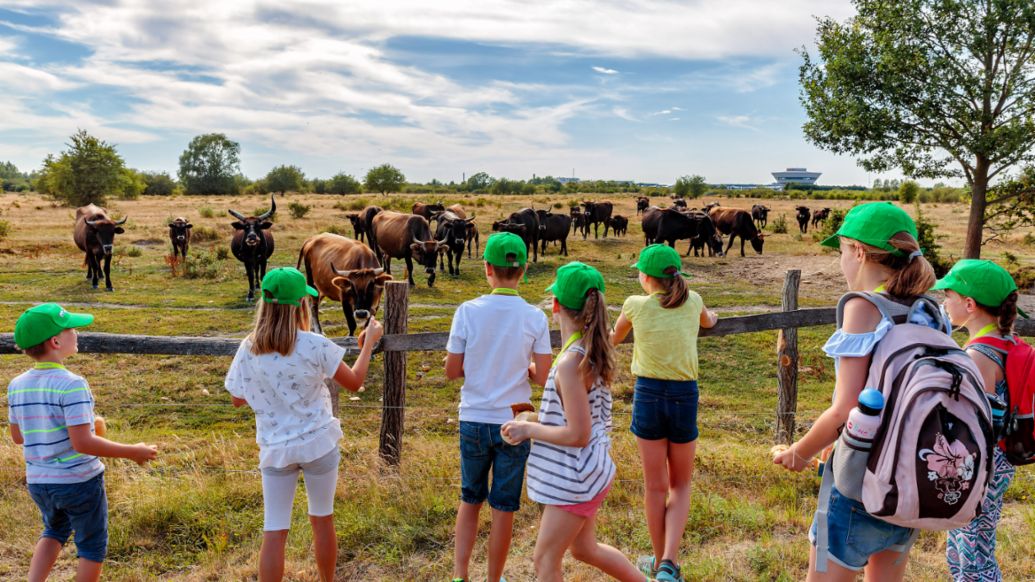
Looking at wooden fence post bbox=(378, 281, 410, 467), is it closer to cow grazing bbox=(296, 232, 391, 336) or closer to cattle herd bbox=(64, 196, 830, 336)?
cattle herd bbox=(64, 196, 830, 336)

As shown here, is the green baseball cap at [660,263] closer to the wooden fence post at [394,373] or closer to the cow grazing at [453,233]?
the wooden fence post at [394,373]

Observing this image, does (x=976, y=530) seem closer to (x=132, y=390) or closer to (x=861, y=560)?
(x=861, y=560)

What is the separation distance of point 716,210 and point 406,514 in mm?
28462

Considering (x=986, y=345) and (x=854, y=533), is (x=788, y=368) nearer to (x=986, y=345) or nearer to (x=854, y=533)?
(x=986, y=345)

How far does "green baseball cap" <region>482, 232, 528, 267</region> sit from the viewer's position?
3.58 meters

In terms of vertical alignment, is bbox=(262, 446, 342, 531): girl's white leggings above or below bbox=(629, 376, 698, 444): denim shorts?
below

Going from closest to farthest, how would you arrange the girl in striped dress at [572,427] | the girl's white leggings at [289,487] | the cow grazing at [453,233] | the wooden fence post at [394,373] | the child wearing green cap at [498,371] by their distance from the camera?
1. the girl in striped dress at [572,427]
2. the girl's white leggings at [289,487]
3. the child wearing green cap at [498,371]
4. the wooden fence post at [394,373]
5. the cow grazing at [453,233]

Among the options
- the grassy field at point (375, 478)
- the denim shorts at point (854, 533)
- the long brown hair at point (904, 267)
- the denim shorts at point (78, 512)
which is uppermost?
the long brown hair at point (904, 267)

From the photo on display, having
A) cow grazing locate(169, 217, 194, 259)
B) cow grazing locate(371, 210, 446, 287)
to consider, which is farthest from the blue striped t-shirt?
cow grazing locate(169, 217, 194, 259)

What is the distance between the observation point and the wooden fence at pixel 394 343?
521 centimetres

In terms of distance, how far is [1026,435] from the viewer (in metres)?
3.13

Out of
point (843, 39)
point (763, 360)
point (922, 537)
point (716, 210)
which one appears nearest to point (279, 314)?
point (922, 537)

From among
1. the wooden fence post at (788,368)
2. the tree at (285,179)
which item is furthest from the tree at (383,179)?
the wooden fence post at (788,368)

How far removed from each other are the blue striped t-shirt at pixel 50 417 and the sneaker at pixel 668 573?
3161mm
